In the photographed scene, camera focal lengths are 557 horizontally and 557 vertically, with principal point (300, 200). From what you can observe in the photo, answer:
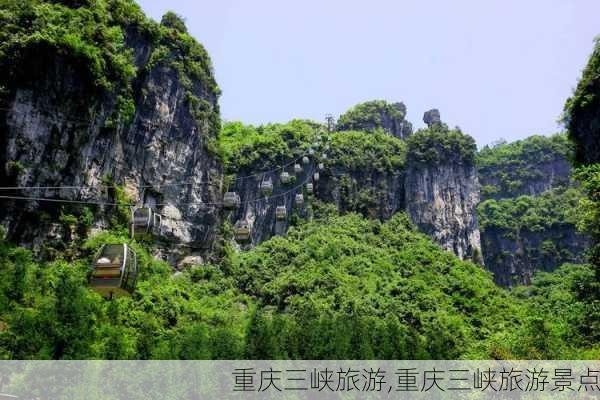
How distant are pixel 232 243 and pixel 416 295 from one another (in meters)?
11.8

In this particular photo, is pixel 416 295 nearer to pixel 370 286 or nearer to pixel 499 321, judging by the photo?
pixel 370 286

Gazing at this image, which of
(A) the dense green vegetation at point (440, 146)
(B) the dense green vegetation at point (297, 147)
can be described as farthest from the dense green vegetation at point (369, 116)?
(A) the dense green vegetation at point (440, 146)

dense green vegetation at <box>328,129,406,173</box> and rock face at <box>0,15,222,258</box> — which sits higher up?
dense green vegetation at <box>328,129,406,173</box>

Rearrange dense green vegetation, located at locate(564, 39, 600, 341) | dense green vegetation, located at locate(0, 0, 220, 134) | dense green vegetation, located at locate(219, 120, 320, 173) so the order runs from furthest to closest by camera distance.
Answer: dense green vegetation, located at locate(219, 120, 320, 173) < dense green vegetation, located at locate(0, 0, 220, 134) < dense green vegetation, located at locate(564, 39, 600, 341)

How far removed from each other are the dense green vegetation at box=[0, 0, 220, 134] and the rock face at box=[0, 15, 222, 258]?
175 mm

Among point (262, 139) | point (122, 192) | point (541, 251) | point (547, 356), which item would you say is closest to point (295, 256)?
point (262, 139)

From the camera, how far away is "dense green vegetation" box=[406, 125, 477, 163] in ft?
152

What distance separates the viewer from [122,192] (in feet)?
82.9

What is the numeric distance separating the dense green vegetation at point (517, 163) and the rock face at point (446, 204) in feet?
62.5

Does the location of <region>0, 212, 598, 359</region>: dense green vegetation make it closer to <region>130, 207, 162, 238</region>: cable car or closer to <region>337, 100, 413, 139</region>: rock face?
<region>130, 207, 162, 238</region>: cable car

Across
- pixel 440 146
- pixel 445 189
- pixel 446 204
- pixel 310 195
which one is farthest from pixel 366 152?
pixel 310 195

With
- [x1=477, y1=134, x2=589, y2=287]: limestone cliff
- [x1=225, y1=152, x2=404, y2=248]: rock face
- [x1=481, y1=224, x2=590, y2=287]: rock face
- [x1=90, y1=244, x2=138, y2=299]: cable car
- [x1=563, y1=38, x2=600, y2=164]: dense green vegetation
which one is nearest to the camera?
[x1=90, y1=244, x2=138, y2=299]: cable car

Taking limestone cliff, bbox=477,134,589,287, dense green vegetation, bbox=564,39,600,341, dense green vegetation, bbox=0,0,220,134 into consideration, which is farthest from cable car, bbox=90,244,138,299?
limestone cliff, bbox=477,134,589,287

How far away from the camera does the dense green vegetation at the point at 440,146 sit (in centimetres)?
4631
